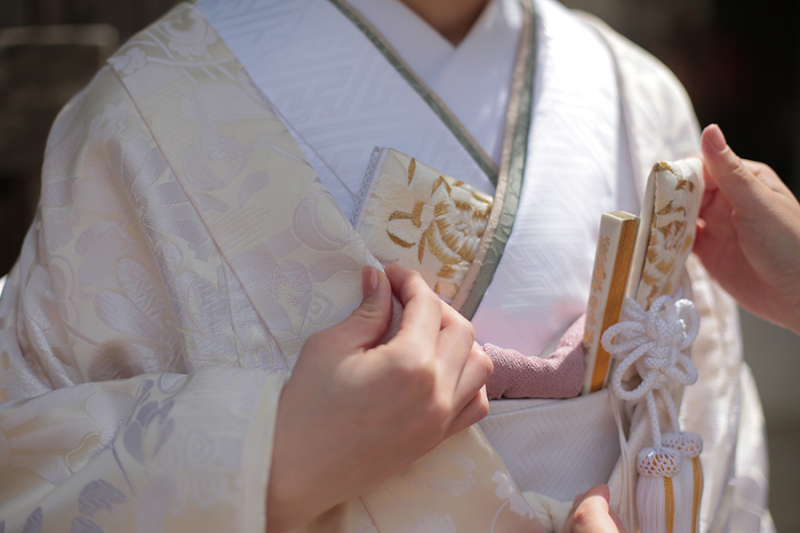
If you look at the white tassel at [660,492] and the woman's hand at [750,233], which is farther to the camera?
the woman's hand at [750,233]

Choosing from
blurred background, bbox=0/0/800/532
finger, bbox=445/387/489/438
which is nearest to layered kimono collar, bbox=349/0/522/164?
finger, bbox=445/387/489/438

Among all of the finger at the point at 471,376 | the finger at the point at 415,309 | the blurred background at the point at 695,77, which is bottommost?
the blurred background at the point at 695,77

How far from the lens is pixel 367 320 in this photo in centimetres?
54

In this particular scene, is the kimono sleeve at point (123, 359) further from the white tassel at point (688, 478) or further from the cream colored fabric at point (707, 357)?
the cream colored fabric at point (707, 357)

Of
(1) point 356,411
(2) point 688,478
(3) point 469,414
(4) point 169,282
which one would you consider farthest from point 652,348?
(4) point 169,282

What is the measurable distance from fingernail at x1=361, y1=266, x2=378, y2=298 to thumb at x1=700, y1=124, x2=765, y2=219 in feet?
1.57

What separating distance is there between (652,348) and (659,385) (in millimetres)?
52

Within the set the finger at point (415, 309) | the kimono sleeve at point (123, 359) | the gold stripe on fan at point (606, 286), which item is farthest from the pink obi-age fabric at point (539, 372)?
the kimono sleeve at point (123, 359)

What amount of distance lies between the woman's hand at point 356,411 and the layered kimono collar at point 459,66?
339 millimetres

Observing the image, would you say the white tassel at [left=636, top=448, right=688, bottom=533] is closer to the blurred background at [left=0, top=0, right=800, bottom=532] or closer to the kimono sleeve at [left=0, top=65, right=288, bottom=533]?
the kimono sleeve at [left=0, top=65, right=288, bottom=533]

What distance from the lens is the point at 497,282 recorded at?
676 mm

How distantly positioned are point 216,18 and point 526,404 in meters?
0.64

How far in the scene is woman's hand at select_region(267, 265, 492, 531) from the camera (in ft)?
1.58

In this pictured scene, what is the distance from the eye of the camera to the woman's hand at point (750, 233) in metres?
0.75
